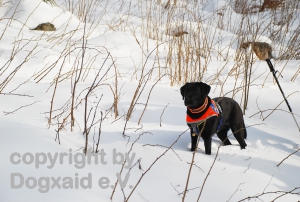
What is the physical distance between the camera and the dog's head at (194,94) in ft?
8.01

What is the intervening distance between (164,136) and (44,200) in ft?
4.30

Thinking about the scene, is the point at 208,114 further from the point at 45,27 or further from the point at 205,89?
the point at 45,27

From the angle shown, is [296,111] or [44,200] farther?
[296,111]

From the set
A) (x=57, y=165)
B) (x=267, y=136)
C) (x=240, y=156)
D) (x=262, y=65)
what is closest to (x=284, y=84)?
(x=262, y=65)

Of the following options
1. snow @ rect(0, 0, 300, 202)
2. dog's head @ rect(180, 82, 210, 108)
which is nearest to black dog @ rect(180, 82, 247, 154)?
dog's head @ rect(180, 82, 210, 108)

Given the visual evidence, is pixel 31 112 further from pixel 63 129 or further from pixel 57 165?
pixel 57 165

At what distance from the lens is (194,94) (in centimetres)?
245

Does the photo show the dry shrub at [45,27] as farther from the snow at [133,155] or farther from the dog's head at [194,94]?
the dog's head at [194,94]

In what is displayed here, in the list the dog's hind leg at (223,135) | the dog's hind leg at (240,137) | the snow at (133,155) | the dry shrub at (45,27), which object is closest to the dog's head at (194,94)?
the snow at (133,155)

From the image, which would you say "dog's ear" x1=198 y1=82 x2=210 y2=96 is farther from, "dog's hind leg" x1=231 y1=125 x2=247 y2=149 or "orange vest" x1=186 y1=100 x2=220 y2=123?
"dog's hind leg" x1=231 y1=125 x2=247 y2=149

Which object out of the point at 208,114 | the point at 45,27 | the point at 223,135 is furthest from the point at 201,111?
the point at 45,27

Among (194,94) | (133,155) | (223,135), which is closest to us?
(133,155)

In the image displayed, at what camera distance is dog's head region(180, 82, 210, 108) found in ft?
8.01

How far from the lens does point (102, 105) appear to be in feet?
10.1
